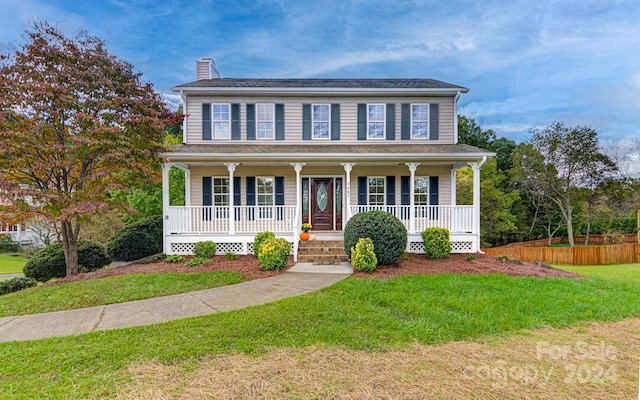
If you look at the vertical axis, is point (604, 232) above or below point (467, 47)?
below

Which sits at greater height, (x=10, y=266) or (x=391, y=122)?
(x=391, y=122)

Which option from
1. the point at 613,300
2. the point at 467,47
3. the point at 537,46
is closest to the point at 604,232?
the point at 537,46

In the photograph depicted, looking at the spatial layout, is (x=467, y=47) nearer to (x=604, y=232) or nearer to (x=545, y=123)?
(x=545, y=123)

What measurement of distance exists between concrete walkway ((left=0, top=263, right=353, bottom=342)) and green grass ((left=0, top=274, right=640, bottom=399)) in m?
0.34

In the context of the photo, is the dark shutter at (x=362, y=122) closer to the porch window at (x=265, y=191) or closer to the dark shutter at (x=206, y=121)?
the porch window at (x=265, y=191)

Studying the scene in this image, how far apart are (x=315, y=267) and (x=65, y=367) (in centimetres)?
573

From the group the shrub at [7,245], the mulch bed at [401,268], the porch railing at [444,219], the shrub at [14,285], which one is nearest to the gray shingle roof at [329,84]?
the porch railing at [444,219]

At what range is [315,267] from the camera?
8.34 m

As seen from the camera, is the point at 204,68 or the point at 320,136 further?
the point at 204,68

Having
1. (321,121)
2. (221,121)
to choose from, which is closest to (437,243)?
(321,121)

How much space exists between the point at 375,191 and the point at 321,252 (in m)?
3.79

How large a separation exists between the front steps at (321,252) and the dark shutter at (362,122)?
4515 millimetres

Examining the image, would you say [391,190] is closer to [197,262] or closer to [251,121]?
[251,121]

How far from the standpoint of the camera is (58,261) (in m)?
9.12
